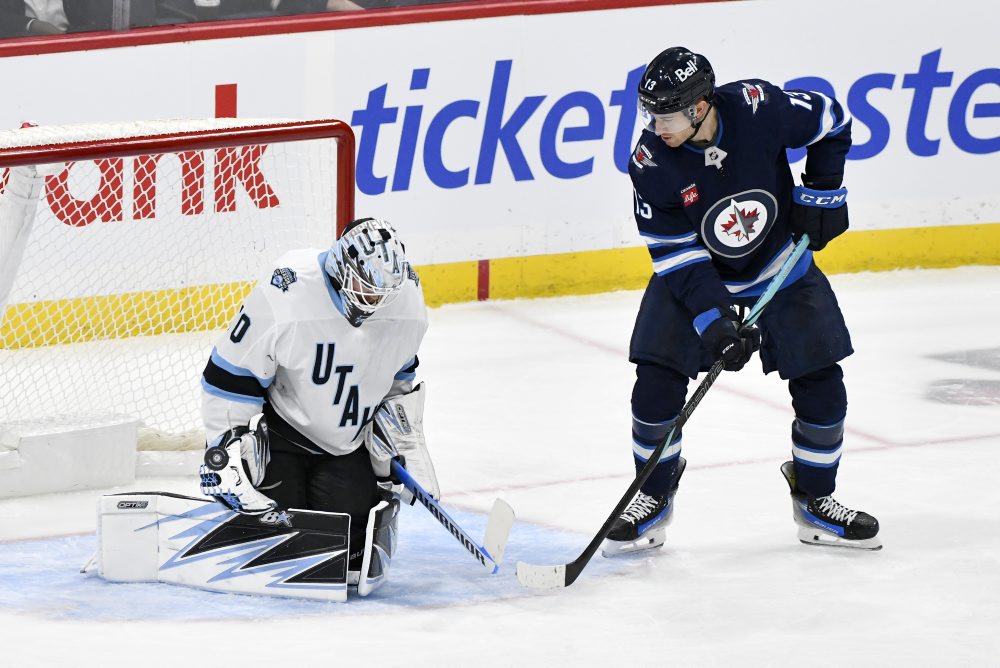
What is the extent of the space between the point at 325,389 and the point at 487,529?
46 cm

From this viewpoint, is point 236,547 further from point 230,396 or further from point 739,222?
point 739,222

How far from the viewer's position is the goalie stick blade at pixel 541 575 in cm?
335

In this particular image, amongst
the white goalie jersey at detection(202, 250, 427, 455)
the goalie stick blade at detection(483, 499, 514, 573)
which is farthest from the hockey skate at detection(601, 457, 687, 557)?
the white goalie jersey at detection(202, 250, 427, 455)

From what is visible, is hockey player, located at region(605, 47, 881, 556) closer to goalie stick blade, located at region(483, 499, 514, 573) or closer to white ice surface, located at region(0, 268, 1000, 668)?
white ice surface, located at region(0, 268, 1000, 668)

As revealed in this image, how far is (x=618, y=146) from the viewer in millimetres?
6094

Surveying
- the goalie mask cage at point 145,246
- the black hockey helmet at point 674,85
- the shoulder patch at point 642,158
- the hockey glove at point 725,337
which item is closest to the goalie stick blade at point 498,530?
the hockey glove at point 725,337

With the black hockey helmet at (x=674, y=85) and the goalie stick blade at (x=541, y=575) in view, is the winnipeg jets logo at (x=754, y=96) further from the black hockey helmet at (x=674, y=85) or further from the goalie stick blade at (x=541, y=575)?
the goalie stick blade at (x=541, y=575)

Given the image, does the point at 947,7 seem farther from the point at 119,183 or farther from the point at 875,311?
the point at 119,183

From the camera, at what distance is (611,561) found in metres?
Result: 3.64

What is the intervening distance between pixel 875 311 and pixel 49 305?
111 inches

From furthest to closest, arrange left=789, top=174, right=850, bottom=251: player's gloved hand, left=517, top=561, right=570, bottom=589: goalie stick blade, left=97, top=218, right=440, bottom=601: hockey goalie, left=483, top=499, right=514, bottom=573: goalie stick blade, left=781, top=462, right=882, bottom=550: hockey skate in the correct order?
left=781, top=462, right=882, bottom=550: hockey skate
left=789, top=174, right=850, bottom=251: player's gloved hand
left=483, top=499, right=514, bottom=573: goalie stick blade
left=517, top=561, right=570, bottom=589: goalie stick blade
left=97, top=218, right=440, bottom=601: hockey goalie

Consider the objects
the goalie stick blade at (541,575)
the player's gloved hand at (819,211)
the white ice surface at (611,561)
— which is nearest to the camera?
the white ice surface at (611,561)

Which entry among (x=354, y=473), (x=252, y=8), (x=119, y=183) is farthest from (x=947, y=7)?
(x=354, y=473)

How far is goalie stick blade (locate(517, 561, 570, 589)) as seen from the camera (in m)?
3.35
